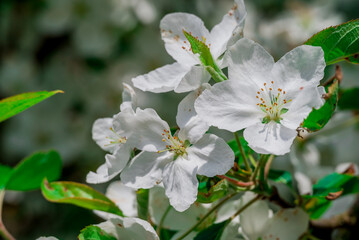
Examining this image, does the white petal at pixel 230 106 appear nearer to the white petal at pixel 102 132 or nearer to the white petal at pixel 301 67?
the white petal at pixel 301 67

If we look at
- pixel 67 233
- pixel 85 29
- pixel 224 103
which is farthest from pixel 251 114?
pixel 67 233

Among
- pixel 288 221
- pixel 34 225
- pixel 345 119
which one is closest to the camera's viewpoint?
pixel 288 221

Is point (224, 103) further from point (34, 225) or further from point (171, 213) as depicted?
point (34, 225)

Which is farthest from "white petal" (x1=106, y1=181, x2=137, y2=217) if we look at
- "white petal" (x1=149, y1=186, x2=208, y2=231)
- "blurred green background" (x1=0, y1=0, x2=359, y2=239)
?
"blurred green background" (x1=0, y1=0, x2=359, y2=239)

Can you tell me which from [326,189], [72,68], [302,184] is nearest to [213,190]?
[326,189]

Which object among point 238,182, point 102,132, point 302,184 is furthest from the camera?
point 302,184

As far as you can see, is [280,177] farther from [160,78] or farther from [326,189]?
[160,78]

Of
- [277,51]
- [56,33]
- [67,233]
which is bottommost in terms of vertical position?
[67,233]
